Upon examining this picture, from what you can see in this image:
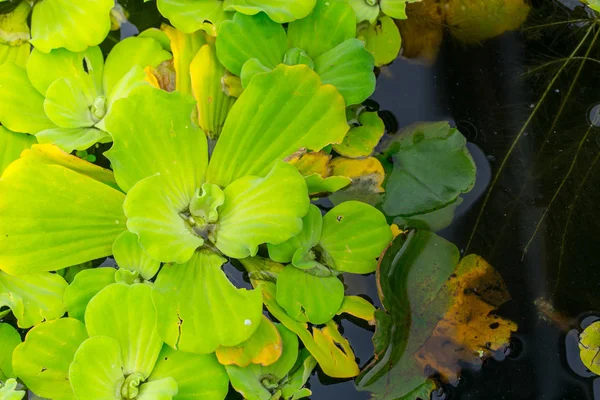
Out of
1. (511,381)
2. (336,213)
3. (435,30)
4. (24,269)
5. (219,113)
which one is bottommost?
(511,381)

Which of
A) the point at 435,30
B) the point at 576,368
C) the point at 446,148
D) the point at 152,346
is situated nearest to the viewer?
the point at 152,346

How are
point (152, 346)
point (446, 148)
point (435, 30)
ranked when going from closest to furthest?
point (152, 346) → point (446, 148) → point (435, 30)

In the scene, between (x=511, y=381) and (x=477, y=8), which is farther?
(x=477, y=8)

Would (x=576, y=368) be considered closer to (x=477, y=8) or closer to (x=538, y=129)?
(x=538, y=129)

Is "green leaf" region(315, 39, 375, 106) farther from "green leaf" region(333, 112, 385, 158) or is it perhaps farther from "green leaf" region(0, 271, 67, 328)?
"green leaf" region(0, 271, 67, 328)

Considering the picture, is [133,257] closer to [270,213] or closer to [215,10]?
[270,213]

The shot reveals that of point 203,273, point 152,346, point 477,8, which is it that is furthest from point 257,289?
point 477,8

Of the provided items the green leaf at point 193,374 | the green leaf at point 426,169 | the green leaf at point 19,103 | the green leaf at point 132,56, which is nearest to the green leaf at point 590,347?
the green leaf at point 426,169
